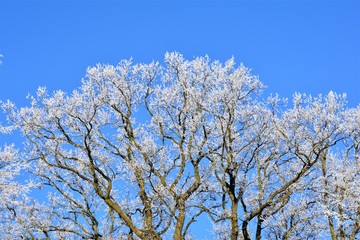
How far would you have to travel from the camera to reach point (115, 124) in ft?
72.9

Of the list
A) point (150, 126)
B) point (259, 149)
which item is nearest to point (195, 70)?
point (150, 126)

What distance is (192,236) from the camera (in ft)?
88.7

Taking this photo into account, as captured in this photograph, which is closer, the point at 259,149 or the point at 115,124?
the point at 259,149

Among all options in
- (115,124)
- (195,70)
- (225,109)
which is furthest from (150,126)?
(225,109)

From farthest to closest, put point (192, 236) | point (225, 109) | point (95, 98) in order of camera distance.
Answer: point (192, 236) < point (95, 98) < point (225, 109)

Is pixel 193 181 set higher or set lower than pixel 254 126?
lower

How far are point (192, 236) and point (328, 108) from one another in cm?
1032

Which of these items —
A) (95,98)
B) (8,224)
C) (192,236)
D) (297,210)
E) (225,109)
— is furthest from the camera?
(192,236)

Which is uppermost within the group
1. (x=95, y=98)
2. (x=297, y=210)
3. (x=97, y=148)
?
(x=95, y=98)

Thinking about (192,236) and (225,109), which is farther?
(192,236)

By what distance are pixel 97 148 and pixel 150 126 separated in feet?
7.89

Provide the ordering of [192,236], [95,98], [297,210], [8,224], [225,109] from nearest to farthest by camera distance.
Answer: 1. [225,109]
2. [297,210]
3. [95,98]
4. [8,224]
5. [192,236]

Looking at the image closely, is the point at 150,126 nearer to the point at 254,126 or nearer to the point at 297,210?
the point at 254,126

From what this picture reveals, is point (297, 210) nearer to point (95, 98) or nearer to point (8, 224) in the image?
point (95, 98)
